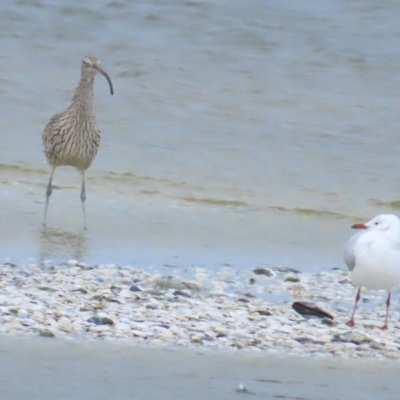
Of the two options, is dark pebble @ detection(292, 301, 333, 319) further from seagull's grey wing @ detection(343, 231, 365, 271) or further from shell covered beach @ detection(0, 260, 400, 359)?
seagull's grey wing @ detection(343, 231, 365, 271)

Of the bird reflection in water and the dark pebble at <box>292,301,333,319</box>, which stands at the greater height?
the dark pebble at <box>292,301,333,319</box>

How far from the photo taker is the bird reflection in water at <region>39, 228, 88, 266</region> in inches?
342

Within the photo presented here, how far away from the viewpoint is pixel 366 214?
40.1ft

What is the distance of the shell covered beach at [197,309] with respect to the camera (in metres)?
6.23

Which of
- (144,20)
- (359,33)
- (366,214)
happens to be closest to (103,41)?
(144,20)

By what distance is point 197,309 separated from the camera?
7.01 metres

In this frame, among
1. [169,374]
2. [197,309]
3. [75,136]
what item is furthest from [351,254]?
[75,136]

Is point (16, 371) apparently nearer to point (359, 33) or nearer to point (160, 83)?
point (160, 83)

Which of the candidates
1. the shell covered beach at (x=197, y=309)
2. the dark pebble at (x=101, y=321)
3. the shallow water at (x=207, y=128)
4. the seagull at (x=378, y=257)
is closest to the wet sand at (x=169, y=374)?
the shell covered beach at (x=197, y=309)

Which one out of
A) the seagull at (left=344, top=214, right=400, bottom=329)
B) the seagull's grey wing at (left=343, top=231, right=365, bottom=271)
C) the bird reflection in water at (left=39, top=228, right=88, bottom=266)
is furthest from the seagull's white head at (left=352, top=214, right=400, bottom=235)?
the bird reflection in water at (left=39, top=228, right=88, bottom=266)

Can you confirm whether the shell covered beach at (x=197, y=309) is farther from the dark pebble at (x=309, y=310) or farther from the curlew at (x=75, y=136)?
the curlew at (x=75, y=136)

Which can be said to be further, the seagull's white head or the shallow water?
the shallow water

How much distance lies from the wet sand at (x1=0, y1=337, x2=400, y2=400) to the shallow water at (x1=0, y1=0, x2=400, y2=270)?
2779mm

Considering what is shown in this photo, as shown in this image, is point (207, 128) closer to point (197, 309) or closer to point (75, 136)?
point (75, 136)
